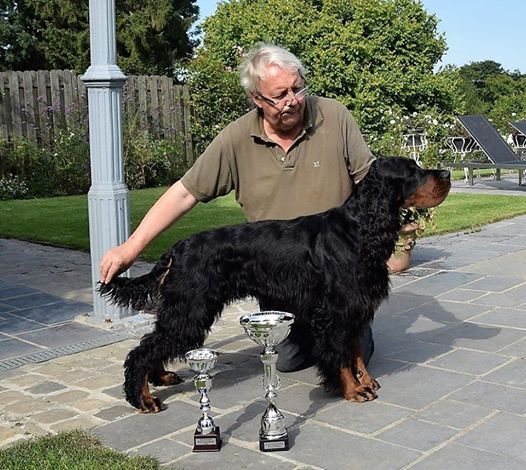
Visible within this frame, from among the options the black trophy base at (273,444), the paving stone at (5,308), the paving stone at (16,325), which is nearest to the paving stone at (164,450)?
the black trophy base at (273,444)

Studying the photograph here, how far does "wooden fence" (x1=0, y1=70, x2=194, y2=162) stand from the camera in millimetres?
13586

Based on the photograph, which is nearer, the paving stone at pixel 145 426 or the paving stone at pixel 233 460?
the paving stone at pixel 233 460

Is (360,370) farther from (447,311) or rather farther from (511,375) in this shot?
(447,311)

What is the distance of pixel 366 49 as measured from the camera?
55.7ft

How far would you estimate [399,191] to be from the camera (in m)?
3.68

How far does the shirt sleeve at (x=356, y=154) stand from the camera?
407 cm

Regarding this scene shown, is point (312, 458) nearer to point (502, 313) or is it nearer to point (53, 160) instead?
point (502, 313)

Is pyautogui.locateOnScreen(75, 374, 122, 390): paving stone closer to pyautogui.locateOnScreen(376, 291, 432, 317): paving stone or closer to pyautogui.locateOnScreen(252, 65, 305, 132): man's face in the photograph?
pyautogui.locateOnScreen(252, 65, 305, 132): man's face

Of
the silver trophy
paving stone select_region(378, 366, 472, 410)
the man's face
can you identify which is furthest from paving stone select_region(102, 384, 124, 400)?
the man's face

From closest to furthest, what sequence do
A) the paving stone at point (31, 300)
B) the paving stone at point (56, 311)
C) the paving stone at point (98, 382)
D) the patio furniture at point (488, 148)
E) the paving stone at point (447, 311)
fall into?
the paving stone at point (98, 382)
the paving stone at point (447, 311)
the paving stone at point (56, 311)
the paving stone at point (31, 300)
the patio furniture at point (488, 148)

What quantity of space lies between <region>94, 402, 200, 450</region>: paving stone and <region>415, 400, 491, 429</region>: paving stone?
1140mm

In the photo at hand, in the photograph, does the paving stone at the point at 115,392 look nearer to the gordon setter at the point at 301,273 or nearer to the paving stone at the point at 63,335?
the gordon setter at the point at 301,273

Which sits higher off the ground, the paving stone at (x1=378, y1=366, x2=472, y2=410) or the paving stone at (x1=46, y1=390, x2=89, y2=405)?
the paving stone at (x1=378, y1=366, x2=472, y2=410)

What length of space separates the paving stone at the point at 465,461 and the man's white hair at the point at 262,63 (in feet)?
6.29
